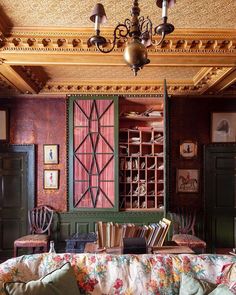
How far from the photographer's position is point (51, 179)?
5.51m

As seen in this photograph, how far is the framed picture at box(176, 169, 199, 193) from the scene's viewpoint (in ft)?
18.5

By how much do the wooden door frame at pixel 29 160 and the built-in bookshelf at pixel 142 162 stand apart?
5.10 ft

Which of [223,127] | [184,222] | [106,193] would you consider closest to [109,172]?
[106,193]

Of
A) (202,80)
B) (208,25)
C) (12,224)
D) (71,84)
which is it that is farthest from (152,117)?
(12,224)

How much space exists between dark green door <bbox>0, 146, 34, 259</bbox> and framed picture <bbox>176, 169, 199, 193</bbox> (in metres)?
2.65

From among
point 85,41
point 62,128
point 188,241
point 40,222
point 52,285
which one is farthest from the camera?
point 62,128

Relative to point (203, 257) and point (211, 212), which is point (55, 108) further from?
point (203, 257)

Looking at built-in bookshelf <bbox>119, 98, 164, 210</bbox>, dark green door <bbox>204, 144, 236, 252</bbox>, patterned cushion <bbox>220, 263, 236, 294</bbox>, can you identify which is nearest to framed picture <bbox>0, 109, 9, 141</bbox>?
built-in bookshelf <bbox>119, 98, 164, 210</bbox>

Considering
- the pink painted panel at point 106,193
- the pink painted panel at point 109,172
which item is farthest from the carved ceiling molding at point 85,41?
the pink painted panel at point 106,193

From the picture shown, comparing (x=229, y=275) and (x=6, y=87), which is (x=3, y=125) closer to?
(x=6, y=87)

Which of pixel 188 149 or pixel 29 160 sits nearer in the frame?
pixel 29 160

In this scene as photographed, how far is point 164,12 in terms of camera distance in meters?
1.91

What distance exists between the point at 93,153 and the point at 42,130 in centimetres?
102

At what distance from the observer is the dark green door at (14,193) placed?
546 cm
